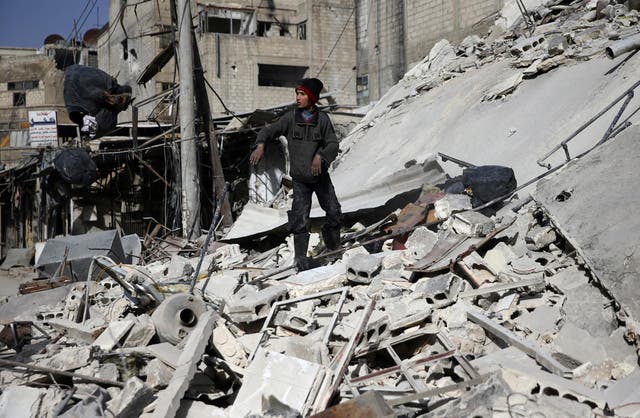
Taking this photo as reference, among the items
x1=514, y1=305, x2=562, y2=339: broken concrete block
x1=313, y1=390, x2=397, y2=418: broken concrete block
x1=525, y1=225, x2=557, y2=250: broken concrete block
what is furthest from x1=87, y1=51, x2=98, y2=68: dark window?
x1=313, y1=390, x2=397, y2=418: broken concrete block

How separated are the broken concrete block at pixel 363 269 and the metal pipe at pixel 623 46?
5.21 meters

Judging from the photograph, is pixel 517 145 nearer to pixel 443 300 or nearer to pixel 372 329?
pixel 443 300

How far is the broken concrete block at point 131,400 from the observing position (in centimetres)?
402

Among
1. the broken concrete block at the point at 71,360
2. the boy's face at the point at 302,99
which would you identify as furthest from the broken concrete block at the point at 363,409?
the boy's face at the point at 302,99

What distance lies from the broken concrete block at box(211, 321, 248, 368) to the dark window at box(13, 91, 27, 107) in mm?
34149

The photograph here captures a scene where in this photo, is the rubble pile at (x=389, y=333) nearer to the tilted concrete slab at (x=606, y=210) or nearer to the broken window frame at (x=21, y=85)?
the tilted concrete slab at (x=606, y=210)

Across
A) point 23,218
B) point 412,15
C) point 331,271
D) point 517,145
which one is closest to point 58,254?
point 331,271

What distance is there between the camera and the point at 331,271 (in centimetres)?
633

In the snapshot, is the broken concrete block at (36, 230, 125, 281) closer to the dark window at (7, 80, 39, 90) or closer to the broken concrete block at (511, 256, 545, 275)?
the broken concrete block at (511, 256, 545, 275)

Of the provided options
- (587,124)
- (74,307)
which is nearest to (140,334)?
(74,307)

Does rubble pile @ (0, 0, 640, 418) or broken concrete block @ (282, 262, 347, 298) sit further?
broken concrete block @ (282, 262, 347, 298)

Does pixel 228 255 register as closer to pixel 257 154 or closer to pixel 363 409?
pixel 257 154

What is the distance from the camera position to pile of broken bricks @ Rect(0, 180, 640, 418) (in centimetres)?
386

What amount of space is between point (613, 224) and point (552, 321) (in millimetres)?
911
